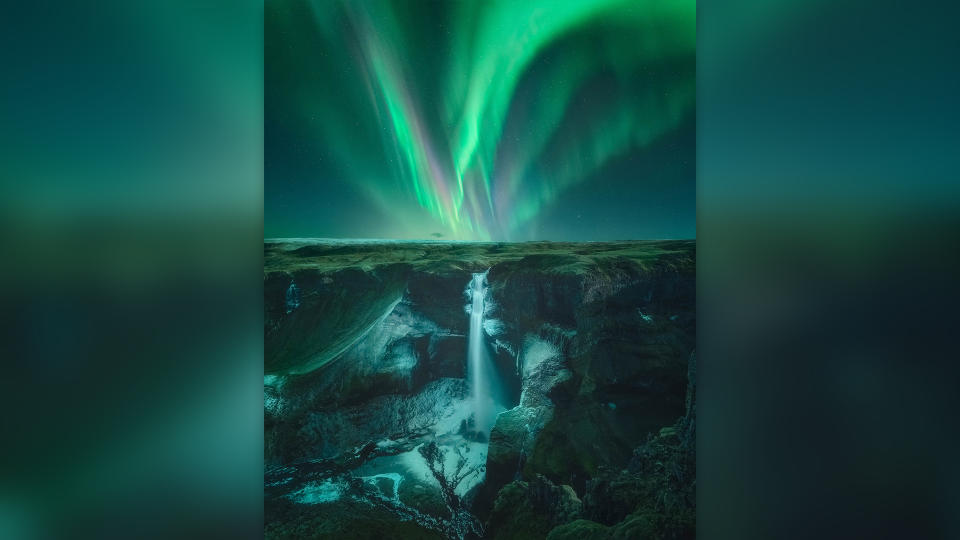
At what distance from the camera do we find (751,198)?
1.26m

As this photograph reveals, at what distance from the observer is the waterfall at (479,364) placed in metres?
1.33

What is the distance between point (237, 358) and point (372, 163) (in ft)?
2.64

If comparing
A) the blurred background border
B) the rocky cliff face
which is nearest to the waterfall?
the rocky cliff face

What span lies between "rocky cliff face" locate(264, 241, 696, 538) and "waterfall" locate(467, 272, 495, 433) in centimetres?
3

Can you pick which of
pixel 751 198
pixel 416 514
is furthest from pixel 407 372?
pixel 751 198

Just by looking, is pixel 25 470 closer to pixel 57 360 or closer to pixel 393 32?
pixel 57 360

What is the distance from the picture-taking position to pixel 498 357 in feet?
4.39

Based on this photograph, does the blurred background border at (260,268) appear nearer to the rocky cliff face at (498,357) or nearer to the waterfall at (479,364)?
the rocky cliff face at (498,357)

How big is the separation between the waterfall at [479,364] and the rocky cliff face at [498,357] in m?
0.03

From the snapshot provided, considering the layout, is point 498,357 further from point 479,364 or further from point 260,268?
point 260,268

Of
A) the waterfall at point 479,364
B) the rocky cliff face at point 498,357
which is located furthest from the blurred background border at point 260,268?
the waterfall at point 479,364

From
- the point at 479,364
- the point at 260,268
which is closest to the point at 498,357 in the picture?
the point at 479,364

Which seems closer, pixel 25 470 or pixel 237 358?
pixel 25 470

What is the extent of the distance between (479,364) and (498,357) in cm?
7
